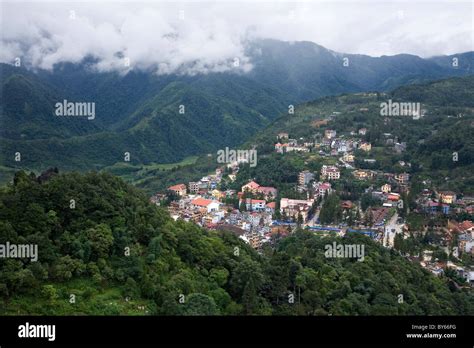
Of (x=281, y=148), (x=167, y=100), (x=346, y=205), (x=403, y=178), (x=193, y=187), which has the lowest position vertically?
(x=346, y=205)

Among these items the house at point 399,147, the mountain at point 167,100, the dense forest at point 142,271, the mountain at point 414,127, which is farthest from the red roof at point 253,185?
the mountain at point 167,100

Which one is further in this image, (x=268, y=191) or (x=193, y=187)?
(x=193, y=187)

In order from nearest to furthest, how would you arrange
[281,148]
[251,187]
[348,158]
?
[251,187], [348,158], [281,148]

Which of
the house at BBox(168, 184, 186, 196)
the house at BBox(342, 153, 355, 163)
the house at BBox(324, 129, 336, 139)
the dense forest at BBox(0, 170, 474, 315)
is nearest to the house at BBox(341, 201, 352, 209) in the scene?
the house at BBox(342, 153, 355, 163)

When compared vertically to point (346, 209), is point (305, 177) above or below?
above

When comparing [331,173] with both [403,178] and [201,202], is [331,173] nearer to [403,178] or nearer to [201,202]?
[403,178]

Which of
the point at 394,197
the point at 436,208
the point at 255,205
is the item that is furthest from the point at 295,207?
the point at 436,208

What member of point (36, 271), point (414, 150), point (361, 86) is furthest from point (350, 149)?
point (361, 86)

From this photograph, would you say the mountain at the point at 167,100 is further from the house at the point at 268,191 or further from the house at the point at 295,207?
the house at the point at 295,207
